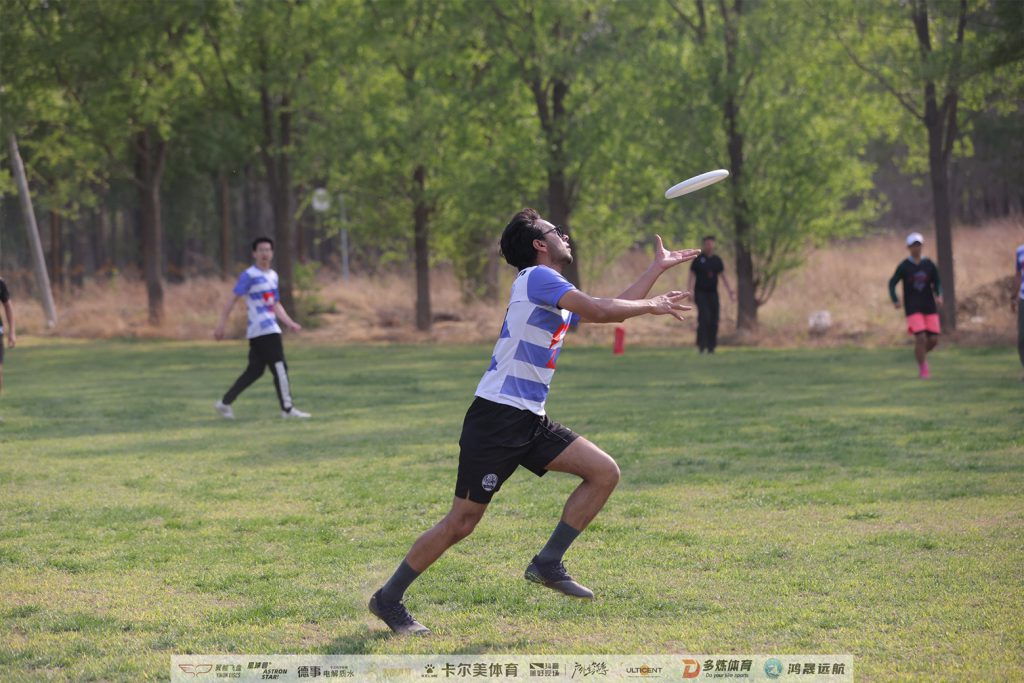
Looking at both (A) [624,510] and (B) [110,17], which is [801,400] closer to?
(A) [624,510]

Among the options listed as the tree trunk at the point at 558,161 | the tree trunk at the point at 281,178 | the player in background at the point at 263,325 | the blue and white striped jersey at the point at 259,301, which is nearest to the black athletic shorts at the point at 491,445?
the player in background at the point at 263,325

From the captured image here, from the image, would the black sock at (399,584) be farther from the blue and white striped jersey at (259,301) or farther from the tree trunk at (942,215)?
the tree trunk at (942,215)

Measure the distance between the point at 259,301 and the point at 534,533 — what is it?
7394mm

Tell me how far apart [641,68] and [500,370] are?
22.6 meters

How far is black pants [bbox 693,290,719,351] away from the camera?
899 inches

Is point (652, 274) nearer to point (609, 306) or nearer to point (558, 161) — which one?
point (609, 306)

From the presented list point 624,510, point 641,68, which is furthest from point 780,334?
point 624,510

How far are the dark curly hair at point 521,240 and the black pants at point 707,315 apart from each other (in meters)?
17.1

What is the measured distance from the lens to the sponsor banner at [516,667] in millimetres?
4965

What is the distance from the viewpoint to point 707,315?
2309 centimetres

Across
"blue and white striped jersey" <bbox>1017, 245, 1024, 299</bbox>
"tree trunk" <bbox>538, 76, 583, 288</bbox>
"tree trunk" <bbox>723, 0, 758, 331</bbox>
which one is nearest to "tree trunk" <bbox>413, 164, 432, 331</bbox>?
"tree trunk" <bbox>538, 76, 583, 288</bbox>

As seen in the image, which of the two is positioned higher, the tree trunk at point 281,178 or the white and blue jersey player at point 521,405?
the tree trunk at point 281,178

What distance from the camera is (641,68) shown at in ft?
89.5

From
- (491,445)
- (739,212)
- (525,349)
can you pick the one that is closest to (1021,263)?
(525,349)
